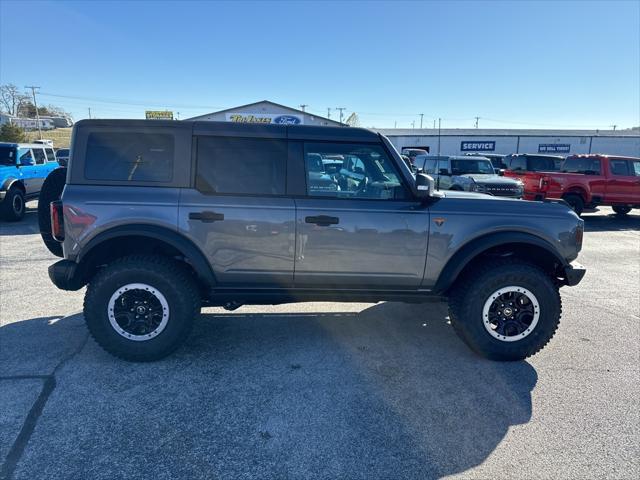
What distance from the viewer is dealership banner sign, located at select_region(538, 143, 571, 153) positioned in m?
40.2

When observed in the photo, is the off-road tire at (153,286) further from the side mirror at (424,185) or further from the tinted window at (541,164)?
the tinted window at (541,164)

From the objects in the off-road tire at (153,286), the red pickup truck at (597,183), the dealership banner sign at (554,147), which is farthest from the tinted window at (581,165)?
the dealership banner sign at (554,147)

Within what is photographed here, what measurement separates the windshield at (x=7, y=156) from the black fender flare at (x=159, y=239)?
384 inches

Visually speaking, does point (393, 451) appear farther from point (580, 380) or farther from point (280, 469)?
point (580, 380)

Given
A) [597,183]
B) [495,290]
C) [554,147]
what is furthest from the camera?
[554,147]

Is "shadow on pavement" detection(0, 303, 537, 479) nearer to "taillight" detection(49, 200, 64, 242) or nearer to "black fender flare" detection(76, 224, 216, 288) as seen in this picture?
"black fender flare" detection(76, 224, 216, 288)

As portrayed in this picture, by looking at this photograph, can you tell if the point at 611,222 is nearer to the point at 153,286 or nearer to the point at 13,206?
the point at 153,286

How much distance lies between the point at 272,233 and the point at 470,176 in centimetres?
1043

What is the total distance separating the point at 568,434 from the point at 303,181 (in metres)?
2.69

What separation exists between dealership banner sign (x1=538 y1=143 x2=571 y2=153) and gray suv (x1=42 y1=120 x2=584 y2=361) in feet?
141

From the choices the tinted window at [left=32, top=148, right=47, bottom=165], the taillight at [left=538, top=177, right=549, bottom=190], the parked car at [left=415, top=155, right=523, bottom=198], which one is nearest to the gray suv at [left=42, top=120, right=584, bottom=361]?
the parked car at [left=415, top=155, right=523, bottom=198]

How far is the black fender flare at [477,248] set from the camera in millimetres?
3480

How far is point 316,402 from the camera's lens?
295 cm

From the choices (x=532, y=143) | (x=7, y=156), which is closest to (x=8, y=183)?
(x=7, y=156)
